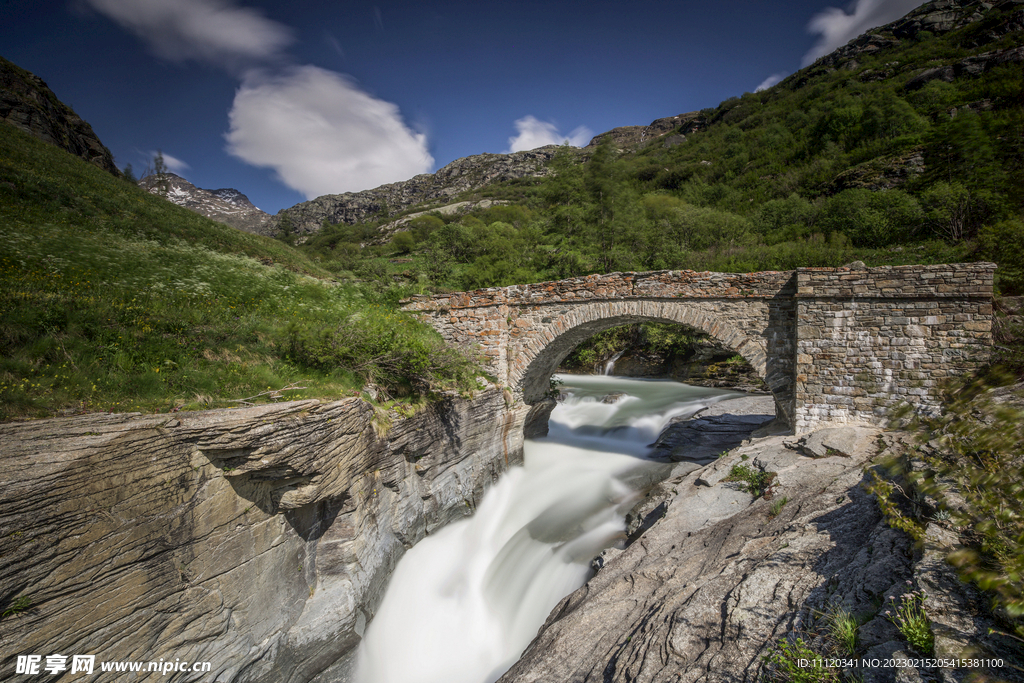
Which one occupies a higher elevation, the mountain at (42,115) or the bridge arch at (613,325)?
the mountain at (42,115)

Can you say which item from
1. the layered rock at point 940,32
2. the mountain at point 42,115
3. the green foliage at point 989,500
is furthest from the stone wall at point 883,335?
the layered rock at point 940,32

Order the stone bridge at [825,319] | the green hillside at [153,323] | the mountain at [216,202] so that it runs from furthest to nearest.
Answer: the mountain at [216,202] → the stone bridge at [825,319] → the green hillside at [153,323]

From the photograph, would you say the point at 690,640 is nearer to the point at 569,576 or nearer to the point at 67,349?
the point at 569,576

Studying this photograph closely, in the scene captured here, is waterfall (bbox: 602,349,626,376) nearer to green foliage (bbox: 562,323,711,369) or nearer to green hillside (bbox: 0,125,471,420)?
green foliage (bbox: 562,323,711,369)

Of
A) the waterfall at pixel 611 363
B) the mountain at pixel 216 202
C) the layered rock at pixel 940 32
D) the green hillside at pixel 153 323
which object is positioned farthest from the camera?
the mountain at pixel 216 202

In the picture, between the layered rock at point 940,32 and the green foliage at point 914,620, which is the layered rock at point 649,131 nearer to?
the layered rock at point 940,32

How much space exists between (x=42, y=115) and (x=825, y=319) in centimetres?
3308

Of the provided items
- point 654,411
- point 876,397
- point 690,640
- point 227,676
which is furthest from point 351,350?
point 654,411

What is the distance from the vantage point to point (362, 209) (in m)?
102

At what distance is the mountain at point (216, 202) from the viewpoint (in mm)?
→ 51719

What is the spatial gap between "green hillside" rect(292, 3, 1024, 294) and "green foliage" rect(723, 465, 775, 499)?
1012cm

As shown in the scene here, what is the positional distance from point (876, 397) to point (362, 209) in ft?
367

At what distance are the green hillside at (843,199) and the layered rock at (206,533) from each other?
54.1 ft

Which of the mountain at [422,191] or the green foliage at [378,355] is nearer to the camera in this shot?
the green foliage at [378,355]
